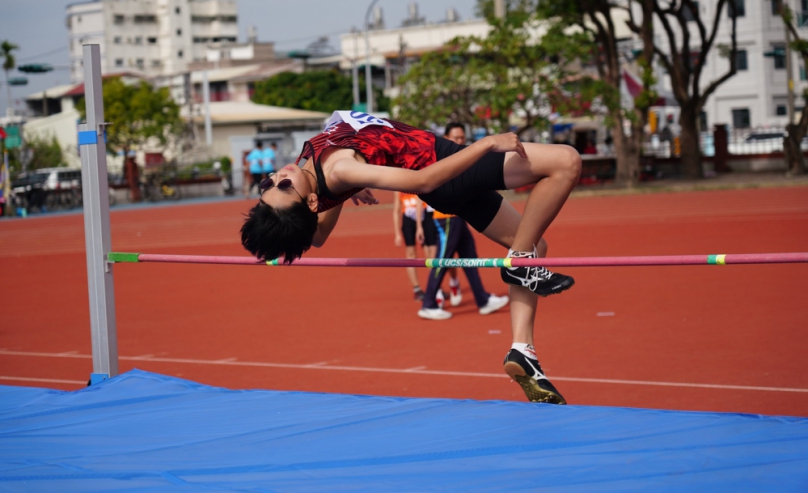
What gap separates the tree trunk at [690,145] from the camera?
22438mm

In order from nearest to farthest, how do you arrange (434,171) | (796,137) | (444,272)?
(434,171) < (444,272) < (796,137)

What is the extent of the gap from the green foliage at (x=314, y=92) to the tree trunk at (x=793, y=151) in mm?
36111

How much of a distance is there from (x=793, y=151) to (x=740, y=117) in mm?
26411

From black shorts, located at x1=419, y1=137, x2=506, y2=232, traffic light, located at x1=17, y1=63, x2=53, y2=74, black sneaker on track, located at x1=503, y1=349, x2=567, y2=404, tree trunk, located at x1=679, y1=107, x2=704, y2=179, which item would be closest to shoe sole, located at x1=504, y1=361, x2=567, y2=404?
black sneaker on track, located at x1=503, y1=349, x2=567, y2=404

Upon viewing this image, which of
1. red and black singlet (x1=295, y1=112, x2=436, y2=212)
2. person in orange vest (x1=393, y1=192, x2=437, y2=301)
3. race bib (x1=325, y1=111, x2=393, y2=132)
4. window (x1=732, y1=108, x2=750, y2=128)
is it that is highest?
window (x1=732, y1=108, x2=750, y2=128)

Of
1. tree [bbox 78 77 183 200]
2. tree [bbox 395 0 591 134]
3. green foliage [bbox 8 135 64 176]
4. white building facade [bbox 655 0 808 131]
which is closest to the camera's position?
tree [bbox 395 0 591 134]

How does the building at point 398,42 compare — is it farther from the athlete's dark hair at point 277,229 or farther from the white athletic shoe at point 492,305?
the athlete's dark hair at point 277,229

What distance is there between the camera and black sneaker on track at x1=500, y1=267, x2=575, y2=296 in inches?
139

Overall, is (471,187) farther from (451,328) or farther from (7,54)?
(7,54)

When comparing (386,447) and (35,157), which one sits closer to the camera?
(386,447)

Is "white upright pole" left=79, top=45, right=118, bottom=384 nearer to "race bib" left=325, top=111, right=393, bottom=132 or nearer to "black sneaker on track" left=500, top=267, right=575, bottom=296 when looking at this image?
"race bib" left=325, top=111, right=393, bottom=132

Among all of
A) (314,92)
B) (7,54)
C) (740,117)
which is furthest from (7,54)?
(740,117)

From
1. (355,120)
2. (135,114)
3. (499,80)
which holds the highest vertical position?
(135,114)

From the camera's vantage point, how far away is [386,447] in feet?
10.3
